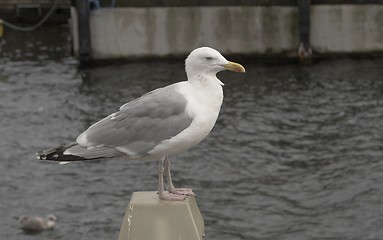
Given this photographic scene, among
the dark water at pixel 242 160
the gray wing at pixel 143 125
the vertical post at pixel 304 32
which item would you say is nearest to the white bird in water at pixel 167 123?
the gray wing at pixel 143 125

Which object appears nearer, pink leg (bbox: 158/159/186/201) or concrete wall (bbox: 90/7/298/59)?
pink leg (bbox: 158/159/186/201)

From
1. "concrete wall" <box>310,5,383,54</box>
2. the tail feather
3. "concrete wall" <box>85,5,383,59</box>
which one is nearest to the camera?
the tail feather

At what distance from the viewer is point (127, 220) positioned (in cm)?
400

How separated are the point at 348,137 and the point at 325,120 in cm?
153

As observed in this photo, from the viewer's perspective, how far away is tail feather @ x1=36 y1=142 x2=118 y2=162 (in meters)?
4.65

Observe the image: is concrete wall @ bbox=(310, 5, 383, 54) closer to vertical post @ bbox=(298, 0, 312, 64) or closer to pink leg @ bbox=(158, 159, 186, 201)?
vertical post @ bbox=(298, 0, 312, 64)

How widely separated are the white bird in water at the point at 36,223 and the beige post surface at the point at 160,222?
1041 cm

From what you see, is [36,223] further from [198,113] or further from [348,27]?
[348,27]

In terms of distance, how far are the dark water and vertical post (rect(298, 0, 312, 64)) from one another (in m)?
0.61

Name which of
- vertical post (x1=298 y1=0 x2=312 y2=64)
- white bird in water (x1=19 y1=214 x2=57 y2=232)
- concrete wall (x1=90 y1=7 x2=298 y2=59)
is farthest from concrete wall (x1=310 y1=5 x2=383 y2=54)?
white bird in water (x1=19 y1=214 x2=57 y2=232)

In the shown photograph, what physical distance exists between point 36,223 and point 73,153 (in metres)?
9.76

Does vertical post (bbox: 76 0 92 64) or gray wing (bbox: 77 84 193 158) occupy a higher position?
gray wing (bbox: 77 84 193 158)

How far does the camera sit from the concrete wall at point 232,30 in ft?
85.1

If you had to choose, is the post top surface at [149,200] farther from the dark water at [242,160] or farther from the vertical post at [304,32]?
the vertical post at [304,32]
